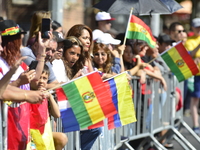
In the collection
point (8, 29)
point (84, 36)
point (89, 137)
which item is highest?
point (84, 36)

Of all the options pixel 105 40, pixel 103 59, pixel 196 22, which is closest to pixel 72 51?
pixel 103 59

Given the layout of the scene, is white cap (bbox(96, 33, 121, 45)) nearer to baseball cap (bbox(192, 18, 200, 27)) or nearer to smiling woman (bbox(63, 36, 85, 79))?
smiling woman (bbox(63, 36, 85, 79))

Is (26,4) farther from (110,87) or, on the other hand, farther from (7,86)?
(7,86)

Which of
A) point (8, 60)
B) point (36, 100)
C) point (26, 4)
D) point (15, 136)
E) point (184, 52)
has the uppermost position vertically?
point (26, 4)

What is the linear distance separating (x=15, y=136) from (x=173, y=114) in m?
5.60

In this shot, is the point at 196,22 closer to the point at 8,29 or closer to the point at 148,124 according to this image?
the point at 148,124

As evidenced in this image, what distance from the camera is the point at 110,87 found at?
19.5ft

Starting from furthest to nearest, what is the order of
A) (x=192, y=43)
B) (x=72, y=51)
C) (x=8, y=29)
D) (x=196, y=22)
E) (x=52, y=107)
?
(x=192, y=43) → (x=196, y=22) → (x=72, y=51) → (x=52, y=107) → (x=8, y=29)

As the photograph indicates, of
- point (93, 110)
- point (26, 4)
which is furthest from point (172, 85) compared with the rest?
point (26, 4)

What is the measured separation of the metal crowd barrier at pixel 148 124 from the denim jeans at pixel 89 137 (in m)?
0.07

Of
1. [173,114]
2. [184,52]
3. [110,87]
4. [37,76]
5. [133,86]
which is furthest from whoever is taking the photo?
[173,114]

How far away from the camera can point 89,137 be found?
21.1 ft

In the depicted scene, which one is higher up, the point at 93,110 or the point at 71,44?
the point at 71,44

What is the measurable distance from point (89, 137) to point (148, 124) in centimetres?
231
